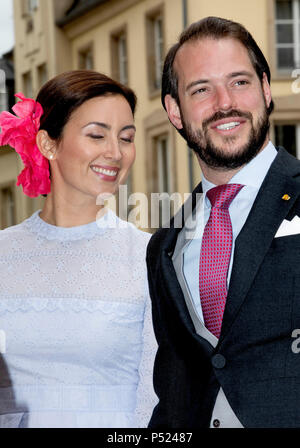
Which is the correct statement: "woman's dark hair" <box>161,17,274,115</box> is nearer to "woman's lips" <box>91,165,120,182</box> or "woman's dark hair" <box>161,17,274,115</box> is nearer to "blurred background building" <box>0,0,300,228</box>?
"woman's lips" <box>91,165,120,182</box>

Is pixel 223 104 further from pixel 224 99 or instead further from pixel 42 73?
pixel 42 73

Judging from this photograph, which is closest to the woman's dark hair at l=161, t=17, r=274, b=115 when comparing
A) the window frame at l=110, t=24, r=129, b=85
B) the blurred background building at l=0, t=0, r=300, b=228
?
the blurred background building at l=0, t=0, r=300, b=228

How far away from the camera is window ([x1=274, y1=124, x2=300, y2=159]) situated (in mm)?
17578

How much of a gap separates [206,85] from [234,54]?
0.19 meters

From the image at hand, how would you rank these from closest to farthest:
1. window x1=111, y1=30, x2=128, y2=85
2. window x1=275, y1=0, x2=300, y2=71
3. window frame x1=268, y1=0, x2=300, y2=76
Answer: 1. window frame x1=268, y1=0, x2=300, y2=76
2. window x1=275, y1=0, x2=300, y2=71
3. window x1=111, y1=30, x2=128, y2=85

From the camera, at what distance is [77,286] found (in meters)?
4.46

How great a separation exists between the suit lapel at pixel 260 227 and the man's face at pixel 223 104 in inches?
5.8

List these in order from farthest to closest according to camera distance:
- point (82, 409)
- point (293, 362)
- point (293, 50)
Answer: point (293, 50) → point (82, 409) → point (293, 362)

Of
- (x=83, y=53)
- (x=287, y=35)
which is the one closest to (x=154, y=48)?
(x=287, y=35)

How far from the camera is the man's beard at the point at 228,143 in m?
3.71

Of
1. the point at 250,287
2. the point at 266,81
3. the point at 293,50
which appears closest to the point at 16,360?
the point at 250,287

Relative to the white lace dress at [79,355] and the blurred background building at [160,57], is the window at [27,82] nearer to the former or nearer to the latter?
the blurred background building at [160,57]
